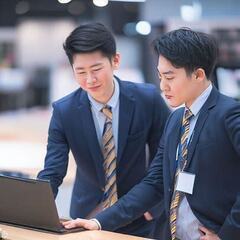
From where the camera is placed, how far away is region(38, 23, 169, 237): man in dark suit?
2625 mm

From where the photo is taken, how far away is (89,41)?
7.97 feet

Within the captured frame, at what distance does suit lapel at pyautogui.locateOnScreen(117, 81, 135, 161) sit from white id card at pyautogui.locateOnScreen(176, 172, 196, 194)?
1.83 ft

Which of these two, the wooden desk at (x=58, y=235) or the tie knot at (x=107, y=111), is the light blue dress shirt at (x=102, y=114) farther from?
the wooden desk at (x=58, y=235)

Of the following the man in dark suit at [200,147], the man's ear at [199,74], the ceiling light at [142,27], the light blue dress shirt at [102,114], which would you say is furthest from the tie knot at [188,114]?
the ceiling light at [142,27]

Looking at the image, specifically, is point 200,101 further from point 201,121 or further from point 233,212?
point 233,212

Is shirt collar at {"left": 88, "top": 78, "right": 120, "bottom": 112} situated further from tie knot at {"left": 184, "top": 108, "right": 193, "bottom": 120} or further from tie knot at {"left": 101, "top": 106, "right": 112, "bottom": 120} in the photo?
tie knot at {"left": 184, "top": 108, "right": 193, "bottom": 120}

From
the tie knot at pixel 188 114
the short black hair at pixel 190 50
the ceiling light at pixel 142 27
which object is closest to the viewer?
the short black hair at pixel 190 50

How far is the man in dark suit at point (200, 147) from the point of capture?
203 centimetres

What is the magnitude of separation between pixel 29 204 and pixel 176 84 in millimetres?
688

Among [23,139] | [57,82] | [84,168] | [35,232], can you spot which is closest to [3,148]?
[23,139]

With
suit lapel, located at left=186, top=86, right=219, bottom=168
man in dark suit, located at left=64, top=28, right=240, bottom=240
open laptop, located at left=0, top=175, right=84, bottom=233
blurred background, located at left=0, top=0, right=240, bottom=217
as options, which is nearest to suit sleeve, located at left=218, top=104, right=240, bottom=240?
man in dark suit, located at left=64, top=28, right=240, bottom=240

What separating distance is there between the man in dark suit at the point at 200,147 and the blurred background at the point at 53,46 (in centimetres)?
468

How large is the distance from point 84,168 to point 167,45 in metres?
0.88

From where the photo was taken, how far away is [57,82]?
40.5 feet
